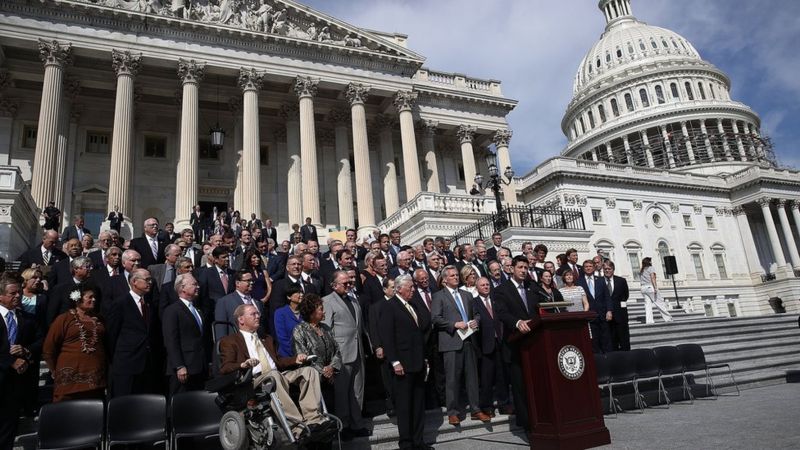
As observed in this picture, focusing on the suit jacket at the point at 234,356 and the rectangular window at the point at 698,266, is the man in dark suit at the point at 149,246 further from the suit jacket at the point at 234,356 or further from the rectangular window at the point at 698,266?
the rectangular window at the point at 698,266

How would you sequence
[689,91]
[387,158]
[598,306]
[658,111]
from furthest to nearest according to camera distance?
1. [689,91]
2. [658,111]
3. [387,158]
4. [598,306]

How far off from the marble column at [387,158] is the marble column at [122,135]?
1211 centimetres

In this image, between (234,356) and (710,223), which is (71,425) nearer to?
(234,356)

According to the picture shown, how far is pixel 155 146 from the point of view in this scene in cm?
3000

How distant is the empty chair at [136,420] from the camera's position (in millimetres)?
5133

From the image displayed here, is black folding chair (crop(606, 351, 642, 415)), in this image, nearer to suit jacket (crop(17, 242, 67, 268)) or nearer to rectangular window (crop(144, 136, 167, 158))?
suit jacket (crop(17, 242, 67, 268))

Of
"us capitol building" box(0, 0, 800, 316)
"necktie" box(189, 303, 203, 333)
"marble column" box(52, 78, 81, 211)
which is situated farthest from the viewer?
"marble column" box(52, 78, 81, 211)

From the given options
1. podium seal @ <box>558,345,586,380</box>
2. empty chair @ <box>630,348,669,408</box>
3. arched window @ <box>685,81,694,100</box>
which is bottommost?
empty chair @ <box>630,348,669,408</box>

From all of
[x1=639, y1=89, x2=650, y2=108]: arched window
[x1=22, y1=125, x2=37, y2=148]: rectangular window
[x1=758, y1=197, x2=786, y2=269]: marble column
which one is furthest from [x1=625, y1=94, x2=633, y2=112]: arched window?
[x1=22, y1=125, x2=37, y2=148]: rectangular window

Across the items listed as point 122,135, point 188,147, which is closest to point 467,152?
point 188,147

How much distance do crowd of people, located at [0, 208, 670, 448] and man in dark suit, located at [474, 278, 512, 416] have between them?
0.06 ft

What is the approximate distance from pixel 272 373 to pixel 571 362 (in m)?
3.36

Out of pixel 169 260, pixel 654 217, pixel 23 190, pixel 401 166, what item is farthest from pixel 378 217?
pixel 654 217

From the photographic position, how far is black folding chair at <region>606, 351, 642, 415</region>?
814 cm
